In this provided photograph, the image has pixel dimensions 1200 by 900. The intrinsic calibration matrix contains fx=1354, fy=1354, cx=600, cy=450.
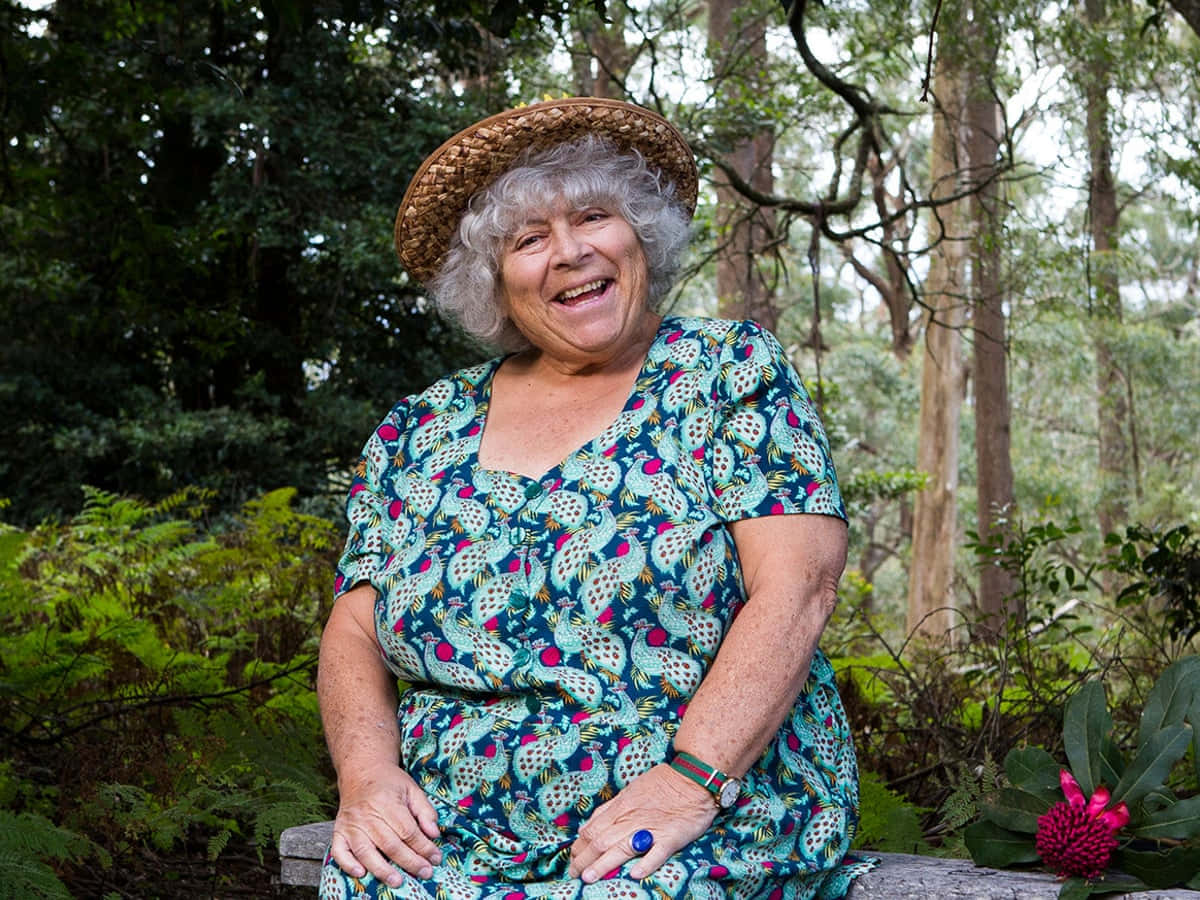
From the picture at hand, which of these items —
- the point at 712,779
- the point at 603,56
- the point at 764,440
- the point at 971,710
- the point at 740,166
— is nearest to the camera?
the point at 712,779

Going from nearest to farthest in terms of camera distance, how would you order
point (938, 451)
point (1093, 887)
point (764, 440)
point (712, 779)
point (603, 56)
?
point (1093, 887) → point (712, 779) → point (764, 440) → point (603, 56) → point (938, 451)

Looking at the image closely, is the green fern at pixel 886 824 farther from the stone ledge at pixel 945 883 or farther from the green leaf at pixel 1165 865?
the green leaf at pixel 1165 865

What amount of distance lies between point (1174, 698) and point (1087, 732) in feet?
0.49

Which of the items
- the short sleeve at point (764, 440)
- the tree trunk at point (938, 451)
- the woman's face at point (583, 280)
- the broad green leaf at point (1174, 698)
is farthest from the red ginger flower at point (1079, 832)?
the tree trunk at point (938, 451)

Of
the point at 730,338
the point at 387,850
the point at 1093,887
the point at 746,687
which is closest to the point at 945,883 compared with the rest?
the point at 1093,887

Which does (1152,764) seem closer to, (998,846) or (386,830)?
(998,846)

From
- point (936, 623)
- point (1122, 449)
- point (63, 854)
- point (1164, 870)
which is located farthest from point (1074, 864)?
point (1122, 449)

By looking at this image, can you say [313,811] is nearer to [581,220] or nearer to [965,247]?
[581,220]

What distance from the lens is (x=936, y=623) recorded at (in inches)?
533

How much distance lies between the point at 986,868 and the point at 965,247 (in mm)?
13609

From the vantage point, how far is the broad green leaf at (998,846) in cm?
224

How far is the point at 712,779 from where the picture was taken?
2188mm

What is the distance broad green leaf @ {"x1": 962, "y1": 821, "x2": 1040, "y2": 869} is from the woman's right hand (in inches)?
35.7

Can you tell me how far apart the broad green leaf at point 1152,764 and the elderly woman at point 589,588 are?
475 millimetres
